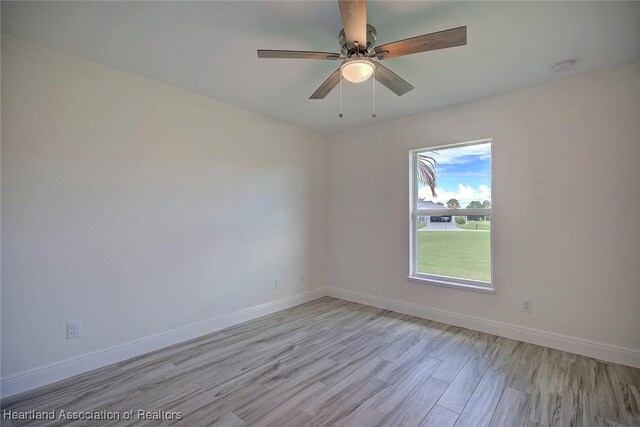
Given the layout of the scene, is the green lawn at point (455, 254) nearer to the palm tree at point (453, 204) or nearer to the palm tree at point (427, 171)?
the palm tree at point (453, 204)

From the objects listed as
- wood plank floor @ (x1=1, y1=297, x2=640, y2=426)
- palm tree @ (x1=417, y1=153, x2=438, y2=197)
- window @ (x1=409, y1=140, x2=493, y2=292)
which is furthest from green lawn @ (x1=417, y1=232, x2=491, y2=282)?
wood plank floor @ (x1=1, y1=297, x2=640, y2=426)

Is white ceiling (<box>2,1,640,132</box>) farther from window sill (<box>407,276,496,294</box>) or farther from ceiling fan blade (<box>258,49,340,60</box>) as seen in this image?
window sill (<box>407,276,496,294</box>)

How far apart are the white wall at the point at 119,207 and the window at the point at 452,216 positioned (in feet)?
6.31

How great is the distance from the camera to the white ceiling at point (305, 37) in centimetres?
177

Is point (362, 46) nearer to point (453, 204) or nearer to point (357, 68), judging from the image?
point (357, 68)

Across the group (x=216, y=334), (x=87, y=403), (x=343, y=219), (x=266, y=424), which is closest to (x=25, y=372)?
(x=87, y=403)

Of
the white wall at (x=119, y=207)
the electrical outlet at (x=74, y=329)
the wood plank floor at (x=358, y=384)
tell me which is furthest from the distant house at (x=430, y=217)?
the electrical outlet at (x=74, y=329)

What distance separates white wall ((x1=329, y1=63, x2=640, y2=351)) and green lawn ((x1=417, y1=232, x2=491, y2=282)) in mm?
172

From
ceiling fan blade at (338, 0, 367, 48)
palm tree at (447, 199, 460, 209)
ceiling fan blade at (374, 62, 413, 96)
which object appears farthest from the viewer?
palm tree at (447, 199, 460, 209)

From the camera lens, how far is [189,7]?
175 centimetres

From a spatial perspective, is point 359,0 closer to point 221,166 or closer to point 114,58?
point 114,58

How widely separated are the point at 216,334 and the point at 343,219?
2.32 meters

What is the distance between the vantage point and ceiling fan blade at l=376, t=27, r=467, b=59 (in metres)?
1.57

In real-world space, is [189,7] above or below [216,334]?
above
